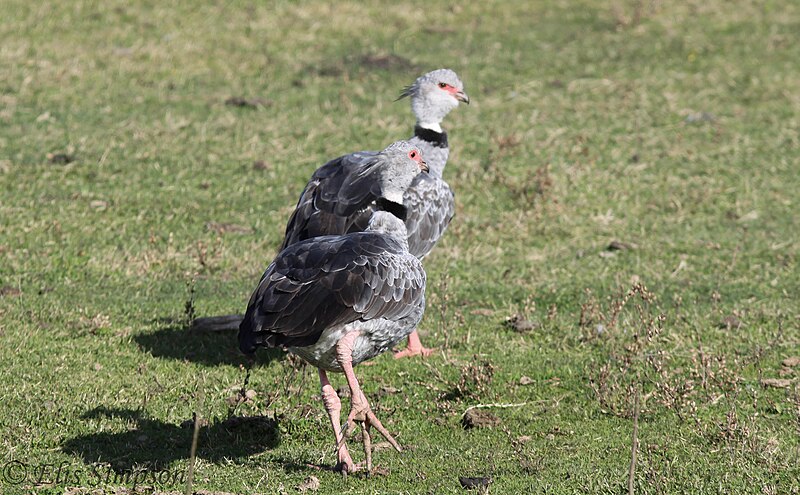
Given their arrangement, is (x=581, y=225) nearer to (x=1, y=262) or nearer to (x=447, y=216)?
(x=447, y=216)

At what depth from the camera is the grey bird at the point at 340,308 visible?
6.30 meters

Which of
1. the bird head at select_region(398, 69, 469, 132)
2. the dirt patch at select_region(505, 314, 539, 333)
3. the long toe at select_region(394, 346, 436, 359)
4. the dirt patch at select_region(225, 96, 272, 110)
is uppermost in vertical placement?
the bird head at select_region(398, 69, 469, 132)

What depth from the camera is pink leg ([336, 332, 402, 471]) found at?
21.0 feet

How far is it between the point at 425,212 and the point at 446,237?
204cm

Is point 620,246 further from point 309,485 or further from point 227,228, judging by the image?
point 309,485

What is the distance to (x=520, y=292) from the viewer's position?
33.3ft

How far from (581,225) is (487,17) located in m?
7.11

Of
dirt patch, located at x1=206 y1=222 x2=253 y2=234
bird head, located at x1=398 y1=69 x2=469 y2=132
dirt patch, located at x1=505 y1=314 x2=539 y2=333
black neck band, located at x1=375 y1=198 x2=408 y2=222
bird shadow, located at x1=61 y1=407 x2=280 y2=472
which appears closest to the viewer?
bird shadow, located at x1=61 y1=407 x2=280 y2=472

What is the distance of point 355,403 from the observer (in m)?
6.41

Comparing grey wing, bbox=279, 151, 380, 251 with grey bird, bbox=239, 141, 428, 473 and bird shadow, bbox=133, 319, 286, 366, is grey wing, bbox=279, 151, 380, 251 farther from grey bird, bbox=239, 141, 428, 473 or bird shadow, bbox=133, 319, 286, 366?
grey bird, bbox=239, 141, 428, 473

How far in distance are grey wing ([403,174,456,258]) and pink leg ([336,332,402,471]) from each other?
2838mm

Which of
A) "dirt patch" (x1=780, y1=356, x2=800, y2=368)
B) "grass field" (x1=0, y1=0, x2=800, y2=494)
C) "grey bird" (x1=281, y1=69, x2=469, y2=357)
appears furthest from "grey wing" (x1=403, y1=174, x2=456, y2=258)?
"dirt patch" (x1=780, y1=356, x2=800, y2=368)

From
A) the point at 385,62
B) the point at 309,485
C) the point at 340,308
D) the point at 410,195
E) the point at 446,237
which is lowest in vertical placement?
the point at 446,237

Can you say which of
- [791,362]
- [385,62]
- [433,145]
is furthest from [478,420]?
[385,62]
